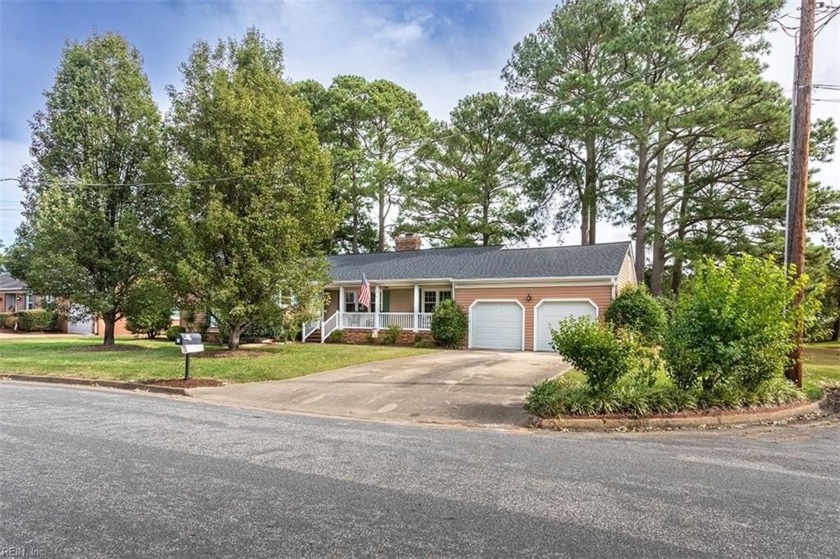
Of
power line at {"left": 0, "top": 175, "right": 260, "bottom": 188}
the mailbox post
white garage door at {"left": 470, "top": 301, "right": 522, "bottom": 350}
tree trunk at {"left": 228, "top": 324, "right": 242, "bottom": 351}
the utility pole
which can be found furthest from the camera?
white garage door at {"left": 470, "top": 301, "right": 522, "bottom": 350}

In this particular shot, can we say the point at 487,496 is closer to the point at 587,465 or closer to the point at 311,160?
the point at 587,465

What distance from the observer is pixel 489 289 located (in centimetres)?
2078

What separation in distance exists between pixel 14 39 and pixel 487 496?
1026cm

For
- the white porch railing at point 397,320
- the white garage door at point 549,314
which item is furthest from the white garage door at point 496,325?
the white porch railing at point 397,320

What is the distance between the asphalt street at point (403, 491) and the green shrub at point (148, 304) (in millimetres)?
10062

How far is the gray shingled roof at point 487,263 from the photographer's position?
19.8m

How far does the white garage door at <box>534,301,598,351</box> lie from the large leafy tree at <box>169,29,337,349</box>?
8752 mm

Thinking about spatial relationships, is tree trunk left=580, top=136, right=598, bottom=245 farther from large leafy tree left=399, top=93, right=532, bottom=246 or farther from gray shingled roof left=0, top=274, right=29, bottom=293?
gray shingled roof left=0, top=274, right=29, bottom=293

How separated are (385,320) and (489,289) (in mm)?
5216

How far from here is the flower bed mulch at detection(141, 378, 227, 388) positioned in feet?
33.4

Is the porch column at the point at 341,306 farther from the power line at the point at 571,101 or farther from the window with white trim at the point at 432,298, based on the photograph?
the power line at the point at 571,101

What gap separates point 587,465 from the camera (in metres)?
5.19

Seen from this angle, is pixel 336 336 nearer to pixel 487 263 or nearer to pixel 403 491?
pixel 487 263

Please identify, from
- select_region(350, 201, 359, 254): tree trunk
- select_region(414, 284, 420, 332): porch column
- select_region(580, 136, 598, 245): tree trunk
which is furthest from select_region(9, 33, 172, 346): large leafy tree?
select_region(580, 136, 598, 245): tree trunk
